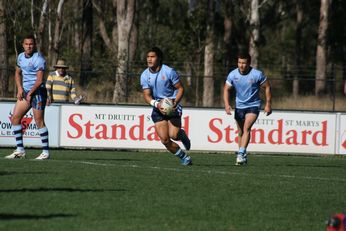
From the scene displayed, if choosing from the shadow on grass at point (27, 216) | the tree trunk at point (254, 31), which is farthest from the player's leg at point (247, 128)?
the tree trunk at point (254, 31)

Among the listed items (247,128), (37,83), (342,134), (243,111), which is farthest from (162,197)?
(342,134)

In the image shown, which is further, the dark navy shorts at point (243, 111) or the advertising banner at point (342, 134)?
the advertising banner at point (342, 134)

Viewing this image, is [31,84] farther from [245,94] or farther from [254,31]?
[254,31]

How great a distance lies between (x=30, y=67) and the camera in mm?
16984

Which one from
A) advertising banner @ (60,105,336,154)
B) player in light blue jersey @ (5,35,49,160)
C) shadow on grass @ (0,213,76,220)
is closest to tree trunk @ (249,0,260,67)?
advertising banner @ (60,105,336,154)

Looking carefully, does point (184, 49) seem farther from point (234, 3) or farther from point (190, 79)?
point (190, 79)

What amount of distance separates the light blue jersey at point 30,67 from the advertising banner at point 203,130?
6776mm

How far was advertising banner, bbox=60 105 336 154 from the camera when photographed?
2381 centimetres

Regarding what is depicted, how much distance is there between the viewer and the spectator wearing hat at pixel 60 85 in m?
23.7

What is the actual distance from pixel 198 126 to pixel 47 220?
47.3 feet

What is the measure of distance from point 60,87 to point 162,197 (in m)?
12.4

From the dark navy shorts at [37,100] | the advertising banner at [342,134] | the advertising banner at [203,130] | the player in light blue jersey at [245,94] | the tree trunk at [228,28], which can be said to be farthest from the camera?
the tree trunk at [228,28]

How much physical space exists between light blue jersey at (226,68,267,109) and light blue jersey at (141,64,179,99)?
1698mm

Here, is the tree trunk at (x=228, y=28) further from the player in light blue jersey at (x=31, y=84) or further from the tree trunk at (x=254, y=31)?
the player in light blue jersey at (x=31, y=84)
